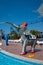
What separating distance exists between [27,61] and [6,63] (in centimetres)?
109

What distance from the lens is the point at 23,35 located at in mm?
9383

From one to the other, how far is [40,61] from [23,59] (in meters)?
1.13

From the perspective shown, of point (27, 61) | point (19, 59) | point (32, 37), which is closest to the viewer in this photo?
point (27, 61)

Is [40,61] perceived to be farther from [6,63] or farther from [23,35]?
[23,35]

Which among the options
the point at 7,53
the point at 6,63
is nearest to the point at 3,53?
the point at 7,53

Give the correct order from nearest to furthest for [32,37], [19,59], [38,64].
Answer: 1. [38,64]
2. [19,59]
3. [32,37]

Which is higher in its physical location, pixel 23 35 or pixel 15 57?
pixel 23 35

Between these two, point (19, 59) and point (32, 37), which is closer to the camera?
point (19, 59)

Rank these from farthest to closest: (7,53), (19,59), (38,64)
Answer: (7,53) → (19,59) → (38,64)

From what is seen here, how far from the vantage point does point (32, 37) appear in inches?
366

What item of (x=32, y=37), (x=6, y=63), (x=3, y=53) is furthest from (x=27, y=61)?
(x=3, y=53)

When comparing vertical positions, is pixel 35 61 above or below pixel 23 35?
below

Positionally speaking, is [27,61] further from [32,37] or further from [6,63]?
[32,37]

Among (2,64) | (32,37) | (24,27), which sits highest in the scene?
(24,27)
